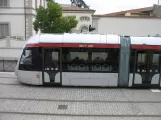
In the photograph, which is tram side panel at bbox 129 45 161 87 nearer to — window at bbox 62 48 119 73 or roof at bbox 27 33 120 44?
window at bbox 62 48 119 73

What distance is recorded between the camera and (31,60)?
1268 cm

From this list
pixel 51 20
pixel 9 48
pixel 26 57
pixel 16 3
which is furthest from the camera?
pixel 16 3

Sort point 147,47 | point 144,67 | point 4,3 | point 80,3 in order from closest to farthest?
1. point 147,47
2. point 144,67
3. point 4,3
4. point 80,3

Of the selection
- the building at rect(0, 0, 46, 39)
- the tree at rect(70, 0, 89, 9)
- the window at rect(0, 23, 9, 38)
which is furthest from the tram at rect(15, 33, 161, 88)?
the tree at rect(70, 0, 89, 9)

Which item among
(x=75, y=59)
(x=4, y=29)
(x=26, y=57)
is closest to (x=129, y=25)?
(x=75, y=59)

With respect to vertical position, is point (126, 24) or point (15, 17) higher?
point (15, 17)

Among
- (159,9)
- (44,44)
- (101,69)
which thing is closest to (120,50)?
(101,69)

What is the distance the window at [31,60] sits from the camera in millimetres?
12602

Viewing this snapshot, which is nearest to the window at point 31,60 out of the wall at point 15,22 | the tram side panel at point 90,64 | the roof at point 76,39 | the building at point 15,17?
the roof at point 76,39

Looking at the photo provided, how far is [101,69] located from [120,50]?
47.7 inches

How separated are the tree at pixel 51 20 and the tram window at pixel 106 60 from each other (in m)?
21.5

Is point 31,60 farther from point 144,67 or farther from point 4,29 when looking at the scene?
point 4,29

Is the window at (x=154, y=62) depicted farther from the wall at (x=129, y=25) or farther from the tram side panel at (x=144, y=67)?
the wall at (x=129, y=25)

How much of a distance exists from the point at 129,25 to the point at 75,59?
48.4 feet
